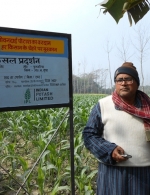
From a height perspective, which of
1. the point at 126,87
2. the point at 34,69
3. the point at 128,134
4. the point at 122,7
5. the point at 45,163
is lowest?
the point at 45,163

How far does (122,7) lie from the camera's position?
1618mm

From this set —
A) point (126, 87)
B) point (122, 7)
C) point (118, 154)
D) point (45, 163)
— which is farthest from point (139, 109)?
point (45, 163)

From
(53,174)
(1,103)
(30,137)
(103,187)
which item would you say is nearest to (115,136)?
(103,187)

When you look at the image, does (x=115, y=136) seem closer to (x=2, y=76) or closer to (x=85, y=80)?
(x=2, y=76)

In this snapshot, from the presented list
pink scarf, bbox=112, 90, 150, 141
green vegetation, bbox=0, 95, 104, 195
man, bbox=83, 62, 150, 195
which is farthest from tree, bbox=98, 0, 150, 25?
green vegetation, bbox=0, 95, 104, 195

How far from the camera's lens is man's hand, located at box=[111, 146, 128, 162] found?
1.85m

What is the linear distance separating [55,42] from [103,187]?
1.05 metres

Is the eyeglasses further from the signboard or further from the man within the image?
the signboard

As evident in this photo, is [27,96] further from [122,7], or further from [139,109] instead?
[122,7]

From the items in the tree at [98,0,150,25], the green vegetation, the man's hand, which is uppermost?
the tree at [98,0,150,25]

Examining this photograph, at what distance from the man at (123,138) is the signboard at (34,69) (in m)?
0.36

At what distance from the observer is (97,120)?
200 cm

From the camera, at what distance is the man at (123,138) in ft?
6.22

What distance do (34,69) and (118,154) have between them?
79 centimetres
